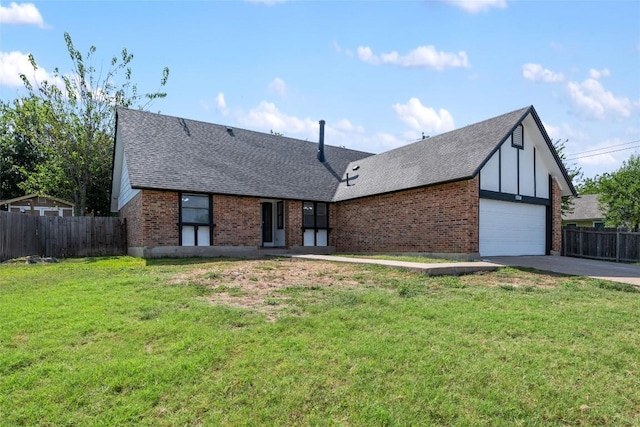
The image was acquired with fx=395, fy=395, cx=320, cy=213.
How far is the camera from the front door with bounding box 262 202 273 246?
61.8 feet

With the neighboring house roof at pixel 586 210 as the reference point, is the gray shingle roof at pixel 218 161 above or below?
above

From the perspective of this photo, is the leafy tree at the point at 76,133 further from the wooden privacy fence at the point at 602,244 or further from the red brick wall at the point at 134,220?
the wooden privacy fence at the point at 602,244

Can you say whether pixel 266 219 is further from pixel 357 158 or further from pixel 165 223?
pixel 357 158

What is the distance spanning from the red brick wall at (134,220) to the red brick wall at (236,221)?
8.81ft

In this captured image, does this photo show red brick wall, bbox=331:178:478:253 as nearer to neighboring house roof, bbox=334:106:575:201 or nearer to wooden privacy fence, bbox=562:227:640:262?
neighboring house roof, bbox=334:106:575:201

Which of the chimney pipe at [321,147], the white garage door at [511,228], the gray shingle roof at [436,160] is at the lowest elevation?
the white garage door at [511,228]

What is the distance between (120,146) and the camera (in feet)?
58.9

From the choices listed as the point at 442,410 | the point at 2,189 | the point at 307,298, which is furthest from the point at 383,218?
the point at 2,189

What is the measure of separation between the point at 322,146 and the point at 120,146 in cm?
1031

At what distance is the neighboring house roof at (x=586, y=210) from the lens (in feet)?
110

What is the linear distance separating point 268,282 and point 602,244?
1564 centimetres

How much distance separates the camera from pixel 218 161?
680 inches

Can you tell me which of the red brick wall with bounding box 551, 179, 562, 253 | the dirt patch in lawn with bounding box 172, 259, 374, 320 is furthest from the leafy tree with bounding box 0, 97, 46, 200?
the red brick wall with bounding box 551, 179, 562, 253

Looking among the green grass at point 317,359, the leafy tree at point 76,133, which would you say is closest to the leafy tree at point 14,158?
the leafy tree at point 76,133
